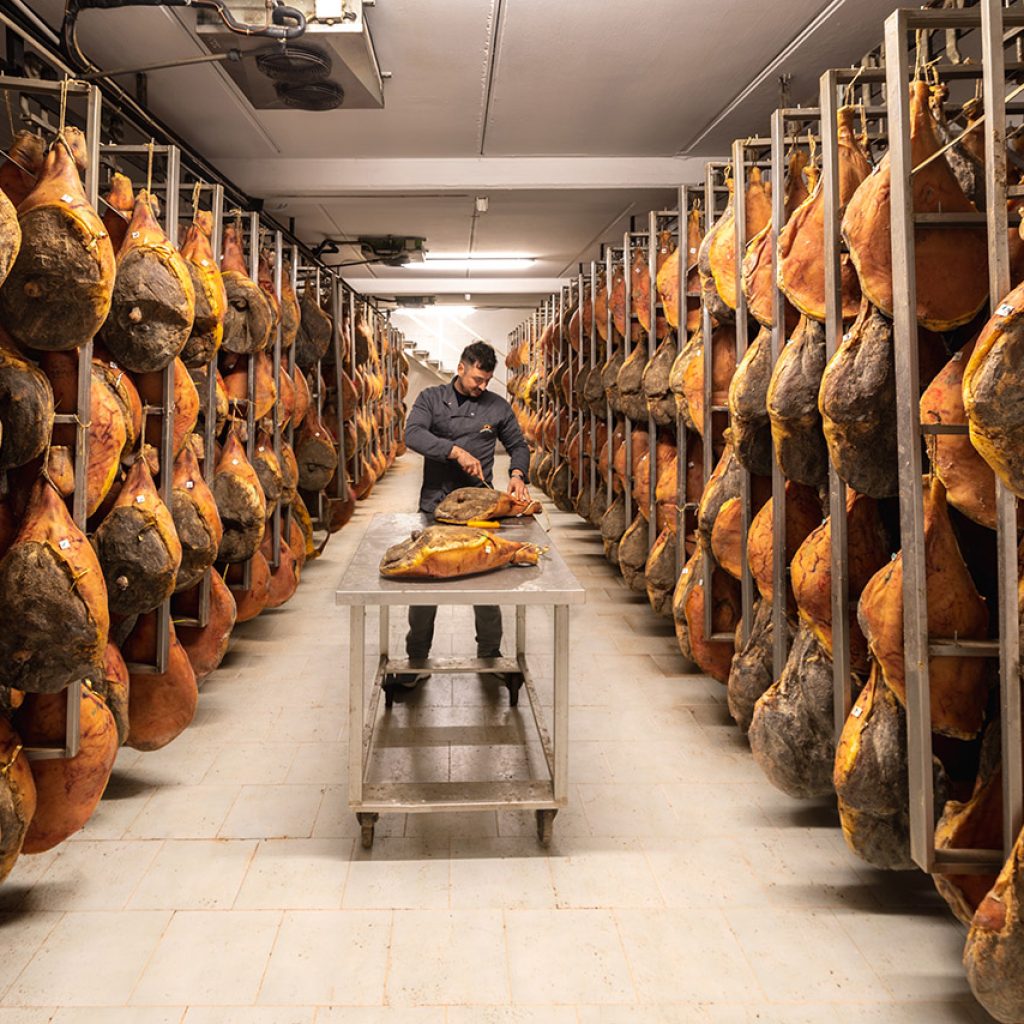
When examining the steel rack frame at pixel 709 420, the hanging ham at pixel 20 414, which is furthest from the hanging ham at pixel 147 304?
the steel rack frame at pixel 709 420

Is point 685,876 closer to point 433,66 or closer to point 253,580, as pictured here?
point 253,580

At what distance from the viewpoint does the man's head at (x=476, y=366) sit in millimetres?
5020

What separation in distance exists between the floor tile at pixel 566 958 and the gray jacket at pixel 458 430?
2633 millimetres

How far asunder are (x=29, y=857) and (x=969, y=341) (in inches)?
133

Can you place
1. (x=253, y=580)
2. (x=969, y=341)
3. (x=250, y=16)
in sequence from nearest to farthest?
(x=969, y=341)
(x=250, y=16)
(x=253, y=580)

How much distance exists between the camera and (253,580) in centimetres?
561

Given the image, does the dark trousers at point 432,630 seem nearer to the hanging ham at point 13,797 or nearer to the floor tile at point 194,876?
the floor tile at point 194,876

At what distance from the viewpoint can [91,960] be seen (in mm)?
2664

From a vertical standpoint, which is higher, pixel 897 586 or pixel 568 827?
pixel 897 586

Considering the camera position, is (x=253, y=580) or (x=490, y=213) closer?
(x=253, y=580)

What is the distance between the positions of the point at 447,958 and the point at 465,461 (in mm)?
2729

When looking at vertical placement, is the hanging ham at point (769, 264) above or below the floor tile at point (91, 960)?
above

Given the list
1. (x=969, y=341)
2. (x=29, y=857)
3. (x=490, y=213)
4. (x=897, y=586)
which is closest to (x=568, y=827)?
(x=897, y=586)

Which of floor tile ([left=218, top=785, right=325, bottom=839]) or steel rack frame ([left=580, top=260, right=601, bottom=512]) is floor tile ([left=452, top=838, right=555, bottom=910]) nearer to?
floor tile ([left=218, top=785, right=325, bottom=839])
